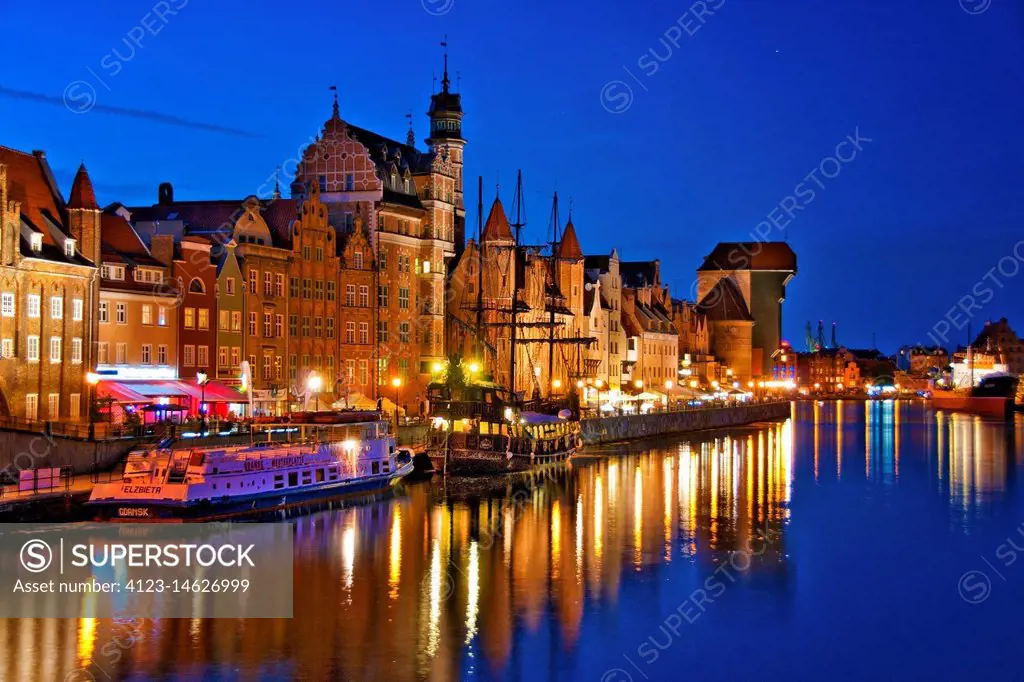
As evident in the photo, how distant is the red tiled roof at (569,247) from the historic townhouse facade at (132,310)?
52.7m

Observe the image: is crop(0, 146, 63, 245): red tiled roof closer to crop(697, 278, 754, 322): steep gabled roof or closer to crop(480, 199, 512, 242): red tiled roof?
crop(480, 199, 512, 242): red tiled roof

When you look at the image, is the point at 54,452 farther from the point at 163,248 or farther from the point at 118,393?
the point at 163,248

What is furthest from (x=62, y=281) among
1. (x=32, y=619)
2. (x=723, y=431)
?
(x=723, y=431)

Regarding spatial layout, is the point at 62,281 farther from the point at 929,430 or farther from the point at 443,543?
the point at 929,430

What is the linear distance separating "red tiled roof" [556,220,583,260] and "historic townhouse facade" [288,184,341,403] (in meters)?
35.4

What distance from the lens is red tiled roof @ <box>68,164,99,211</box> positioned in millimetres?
67625

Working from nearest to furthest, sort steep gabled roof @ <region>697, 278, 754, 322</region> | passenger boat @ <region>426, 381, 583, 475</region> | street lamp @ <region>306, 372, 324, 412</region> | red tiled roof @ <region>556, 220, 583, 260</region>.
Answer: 1. passenger boat @ <region>426, 381, 583, 475</region>
2. street lamp @ <region>306, 372, 324, 412</region>
3. red tiled roof @ <region>556, 220, 583, 260</region>
4. steep gabled roof @ <region>697, 278, 754, 322</region>

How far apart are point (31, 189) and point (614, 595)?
4053cm

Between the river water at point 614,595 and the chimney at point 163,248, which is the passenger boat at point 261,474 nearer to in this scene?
the river water at point 614,595

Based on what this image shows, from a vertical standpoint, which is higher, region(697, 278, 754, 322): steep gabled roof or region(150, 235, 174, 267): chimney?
region(697, 278, 754, 322): steep gabled roof

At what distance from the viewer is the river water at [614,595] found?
35562mm

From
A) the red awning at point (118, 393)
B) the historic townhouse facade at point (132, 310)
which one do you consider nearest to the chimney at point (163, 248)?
the historic townhouse facade at point (132, 310)

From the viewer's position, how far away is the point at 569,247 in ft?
405

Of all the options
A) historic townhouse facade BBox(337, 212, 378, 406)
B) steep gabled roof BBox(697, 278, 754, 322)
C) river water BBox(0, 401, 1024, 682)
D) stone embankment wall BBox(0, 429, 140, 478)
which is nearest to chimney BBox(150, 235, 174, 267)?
stone embankment wall BBox(0, 429, 140, 478)
